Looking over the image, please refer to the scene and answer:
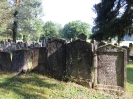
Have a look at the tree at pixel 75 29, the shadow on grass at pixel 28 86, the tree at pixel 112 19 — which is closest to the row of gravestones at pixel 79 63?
the shadow on grass at pixel 28 86

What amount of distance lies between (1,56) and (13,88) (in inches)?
126

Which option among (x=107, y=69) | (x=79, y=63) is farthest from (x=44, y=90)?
(x=107, y=69)

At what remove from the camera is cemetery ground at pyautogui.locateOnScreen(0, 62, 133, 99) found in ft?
18.7

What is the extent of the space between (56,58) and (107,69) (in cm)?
230

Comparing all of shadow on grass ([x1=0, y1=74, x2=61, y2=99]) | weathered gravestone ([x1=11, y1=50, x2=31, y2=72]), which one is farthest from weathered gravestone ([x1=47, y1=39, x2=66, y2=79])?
weathered gravestone ([x1=11, y1=50, x2=31, y2=72])

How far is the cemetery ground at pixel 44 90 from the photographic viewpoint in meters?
5.70

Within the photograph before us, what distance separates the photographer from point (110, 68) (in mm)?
6605

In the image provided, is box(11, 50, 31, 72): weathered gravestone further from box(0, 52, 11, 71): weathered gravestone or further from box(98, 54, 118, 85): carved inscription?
box(98, 54, 118, 85): carved inscription

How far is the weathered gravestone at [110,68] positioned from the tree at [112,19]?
1760 centimetres

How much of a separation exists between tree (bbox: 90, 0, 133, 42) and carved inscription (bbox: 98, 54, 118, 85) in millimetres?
17625

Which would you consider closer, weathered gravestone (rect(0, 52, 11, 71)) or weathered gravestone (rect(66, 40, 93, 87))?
weathered gravestone (rect(66, 40, 93, 87))

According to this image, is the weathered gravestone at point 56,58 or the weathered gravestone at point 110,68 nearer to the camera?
the weathered gravestone at point 110,68

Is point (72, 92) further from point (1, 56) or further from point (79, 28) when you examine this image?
point (79, 28)

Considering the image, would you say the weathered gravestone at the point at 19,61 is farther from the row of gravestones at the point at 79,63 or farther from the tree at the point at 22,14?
the tree at the point at 22,14
